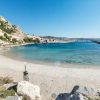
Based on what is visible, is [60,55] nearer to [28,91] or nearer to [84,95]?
[28,91]

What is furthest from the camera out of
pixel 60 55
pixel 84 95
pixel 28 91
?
pixel 60 55

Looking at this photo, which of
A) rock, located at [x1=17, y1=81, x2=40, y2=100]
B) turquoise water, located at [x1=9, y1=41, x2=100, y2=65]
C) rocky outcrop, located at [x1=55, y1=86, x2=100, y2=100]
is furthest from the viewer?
turquoise water, located at [x1=9, y1=41, x2=100, y2=65]

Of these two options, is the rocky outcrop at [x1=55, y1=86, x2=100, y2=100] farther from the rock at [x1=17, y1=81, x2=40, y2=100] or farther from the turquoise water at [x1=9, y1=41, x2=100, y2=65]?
the turquoise water at [x1=9, y1=41, x2=100, y2=65]

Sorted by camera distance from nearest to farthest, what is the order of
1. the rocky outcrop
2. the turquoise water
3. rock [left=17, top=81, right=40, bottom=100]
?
the rocky outcrop, rock [left=17, top=81, right=40, bottom=100], the turquoise water

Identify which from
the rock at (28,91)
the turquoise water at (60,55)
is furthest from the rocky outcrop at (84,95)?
the turquoise water at (60,55)

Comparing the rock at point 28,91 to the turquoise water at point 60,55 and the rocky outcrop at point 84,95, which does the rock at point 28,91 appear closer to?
the rocky outcrop at point 84,95

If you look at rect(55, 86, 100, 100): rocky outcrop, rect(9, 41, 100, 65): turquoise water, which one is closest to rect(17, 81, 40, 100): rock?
rect(55, 86, 100, 100): rocky outcrop

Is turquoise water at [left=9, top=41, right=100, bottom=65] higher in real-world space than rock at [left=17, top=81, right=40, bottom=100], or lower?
lower

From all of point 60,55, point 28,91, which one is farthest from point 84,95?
point 60,55

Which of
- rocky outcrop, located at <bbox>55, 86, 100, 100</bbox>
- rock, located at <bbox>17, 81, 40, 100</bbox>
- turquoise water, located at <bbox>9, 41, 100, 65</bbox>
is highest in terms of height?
rocky outcrop, located at <bbox>55, 86, 100, 100</bbox>

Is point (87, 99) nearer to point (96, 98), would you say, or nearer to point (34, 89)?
point (96, 98)

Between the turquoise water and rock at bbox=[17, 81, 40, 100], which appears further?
the turquoise water

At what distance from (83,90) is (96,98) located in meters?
0.73

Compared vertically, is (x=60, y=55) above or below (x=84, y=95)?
below
